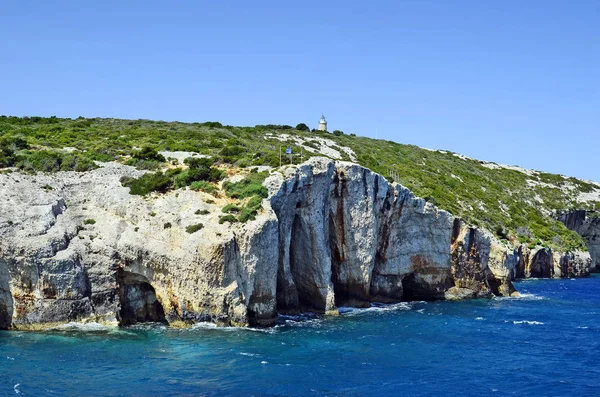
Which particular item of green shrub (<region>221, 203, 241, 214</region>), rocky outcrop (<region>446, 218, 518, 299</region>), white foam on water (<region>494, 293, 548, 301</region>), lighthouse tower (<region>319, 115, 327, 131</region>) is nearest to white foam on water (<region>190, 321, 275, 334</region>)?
green shrub (<region>221, 203, 241, 214</region>)

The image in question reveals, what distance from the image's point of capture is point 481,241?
57656mm

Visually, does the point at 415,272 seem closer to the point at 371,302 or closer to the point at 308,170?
the point at 371,302

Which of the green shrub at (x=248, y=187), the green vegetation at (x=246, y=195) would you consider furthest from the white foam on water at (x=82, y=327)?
the green shrub at (x=248, y=187)

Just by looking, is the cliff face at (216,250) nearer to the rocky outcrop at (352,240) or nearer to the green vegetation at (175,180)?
the rocky outcrop at (352,240)

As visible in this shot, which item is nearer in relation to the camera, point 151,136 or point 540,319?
point 540,319

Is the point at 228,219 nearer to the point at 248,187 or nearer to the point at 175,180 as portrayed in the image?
the point at 248,187

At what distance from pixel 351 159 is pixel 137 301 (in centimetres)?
4704

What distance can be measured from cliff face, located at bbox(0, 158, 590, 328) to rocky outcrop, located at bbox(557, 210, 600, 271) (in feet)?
179

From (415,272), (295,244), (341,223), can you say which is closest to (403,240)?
(415,272)

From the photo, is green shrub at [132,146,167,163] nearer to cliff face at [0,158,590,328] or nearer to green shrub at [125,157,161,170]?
green shrub at [125,157,161,170]

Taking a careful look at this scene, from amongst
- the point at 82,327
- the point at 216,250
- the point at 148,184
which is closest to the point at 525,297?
the point at 216,250

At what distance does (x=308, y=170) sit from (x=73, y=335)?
67.7 ft

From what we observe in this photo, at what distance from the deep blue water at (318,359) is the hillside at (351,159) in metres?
17.3

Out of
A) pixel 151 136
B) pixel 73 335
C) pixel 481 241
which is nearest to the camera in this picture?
pixel 73 335
